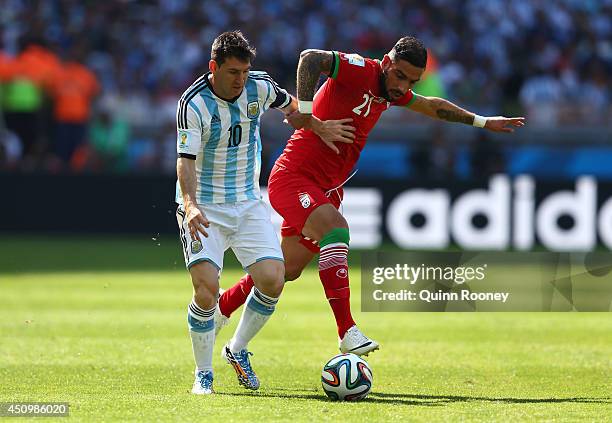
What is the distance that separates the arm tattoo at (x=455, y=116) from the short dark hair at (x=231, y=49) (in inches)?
76.5

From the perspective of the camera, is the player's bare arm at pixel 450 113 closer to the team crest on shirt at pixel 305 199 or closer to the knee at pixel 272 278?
the team crest on shirt at pixel 305 199

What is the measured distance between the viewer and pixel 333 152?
29.3ft

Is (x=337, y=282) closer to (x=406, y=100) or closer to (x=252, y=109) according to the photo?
(x=252, y=109)

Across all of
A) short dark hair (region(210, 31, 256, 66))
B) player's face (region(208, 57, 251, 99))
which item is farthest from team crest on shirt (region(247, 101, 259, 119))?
short dark hair (region(210, 31, 256, 66))

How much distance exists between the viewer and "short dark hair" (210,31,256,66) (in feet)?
25.1

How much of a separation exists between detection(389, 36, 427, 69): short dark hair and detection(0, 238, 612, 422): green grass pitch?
2.20 metres

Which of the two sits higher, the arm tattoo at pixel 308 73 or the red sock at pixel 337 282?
the arm tattoo at pixel 308 73

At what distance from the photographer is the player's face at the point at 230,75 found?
305 inches

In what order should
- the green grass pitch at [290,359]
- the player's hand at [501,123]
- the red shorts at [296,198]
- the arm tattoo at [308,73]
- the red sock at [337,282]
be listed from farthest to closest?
the player's hand at [501,123], the red shorts at [296,198], the arm tattoo at [308,73], the red sock at [337,282], the green grass pitch at [290,359]

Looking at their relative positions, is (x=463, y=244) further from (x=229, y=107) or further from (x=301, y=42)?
(x=229, y=107)

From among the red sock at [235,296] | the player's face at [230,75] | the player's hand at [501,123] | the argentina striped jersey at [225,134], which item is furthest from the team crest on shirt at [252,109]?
the player's hand at [501,123]

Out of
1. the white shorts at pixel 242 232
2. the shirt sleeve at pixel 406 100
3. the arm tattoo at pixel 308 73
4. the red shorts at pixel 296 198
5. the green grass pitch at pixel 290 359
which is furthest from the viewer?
the shirt sleeve at pixel 406 100

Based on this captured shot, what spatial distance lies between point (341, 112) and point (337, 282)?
56.4 inches

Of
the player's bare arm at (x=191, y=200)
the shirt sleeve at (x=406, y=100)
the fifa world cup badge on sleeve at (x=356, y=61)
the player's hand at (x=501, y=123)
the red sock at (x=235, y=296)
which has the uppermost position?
the fifa world cup badge on sleeve at (x=356, y=61)
